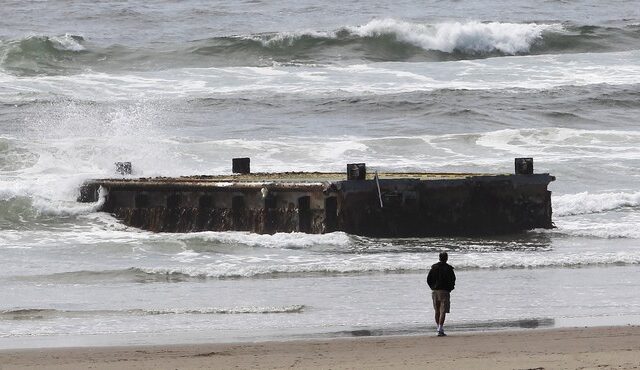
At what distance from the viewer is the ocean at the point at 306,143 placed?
1460cm

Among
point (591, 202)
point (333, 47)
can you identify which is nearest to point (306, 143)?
point (591, 202)

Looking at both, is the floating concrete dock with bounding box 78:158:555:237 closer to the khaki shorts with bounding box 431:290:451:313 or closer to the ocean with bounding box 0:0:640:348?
the ocean with bounding box 0:0:640:348

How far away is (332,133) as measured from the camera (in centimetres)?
3216

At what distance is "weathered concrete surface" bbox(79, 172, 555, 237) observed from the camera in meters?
19.2

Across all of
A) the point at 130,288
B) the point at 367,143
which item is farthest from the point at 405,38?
the point at 130,288

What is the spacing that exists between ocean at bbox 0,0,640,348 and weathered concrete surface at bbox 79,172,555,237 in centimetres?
31

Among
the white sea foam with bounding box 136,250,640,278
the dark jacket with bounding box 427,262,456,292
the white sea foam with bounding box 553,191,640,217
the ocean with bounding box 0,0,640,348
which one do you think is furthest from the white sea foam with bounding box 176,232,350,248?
the dark jacket with bounding box 427,262,456,292

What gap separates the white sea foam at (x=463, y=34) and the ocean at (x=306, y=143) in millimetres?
100

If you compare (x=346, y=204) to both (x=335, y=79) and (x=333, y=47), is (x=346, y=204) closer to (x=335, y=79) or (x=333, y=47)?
(x=335, y=79)

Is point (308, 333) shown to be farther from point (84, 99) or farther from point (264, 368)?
point (84, 99)

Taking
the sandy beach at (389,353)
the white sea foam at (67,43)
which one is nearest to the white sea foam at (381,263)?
the sandy beach at (389,353)

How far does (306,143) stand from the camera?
30.4 meters

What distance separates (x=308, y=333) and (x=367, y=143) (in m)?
17.7

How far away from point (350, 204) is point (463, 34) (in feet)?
98.3
